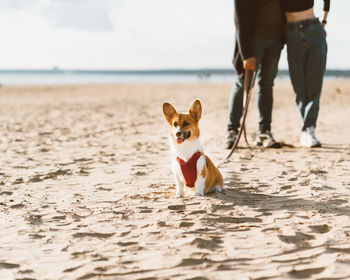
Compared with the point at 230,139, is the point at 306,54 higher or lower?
higher

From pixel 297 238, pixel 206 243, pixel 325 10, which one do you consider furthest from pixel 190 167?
pixel 325 10

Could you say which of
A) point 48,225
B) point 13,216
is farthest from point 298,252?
point 13,216

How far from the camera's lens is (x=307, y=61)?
5730 mm

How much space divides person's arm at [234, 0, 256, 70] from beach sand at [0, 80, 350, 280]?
121cm

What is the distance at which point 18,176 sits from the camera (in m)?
4.94

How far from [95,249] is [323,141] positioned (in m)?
4.82

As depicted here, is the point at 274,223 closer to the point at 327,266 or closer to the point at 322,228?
the point at 322,228

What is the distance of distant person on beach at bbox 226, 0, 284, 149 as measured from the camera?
212 inches

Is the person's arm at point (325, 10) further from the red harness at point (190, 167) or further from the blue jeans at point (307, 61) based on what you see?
the red harness at point (190, 167)

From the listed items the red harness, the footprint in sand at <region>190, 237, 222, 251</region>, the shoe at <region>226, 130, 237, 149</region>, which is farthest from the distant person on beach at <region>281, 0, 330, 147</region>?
the footprint in sand at <region>190, 237, 222, 251</region>

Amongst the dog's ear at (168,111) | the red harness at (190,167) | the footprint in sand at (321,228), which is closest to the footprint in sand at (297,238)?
the footprint in sand at (321,228)

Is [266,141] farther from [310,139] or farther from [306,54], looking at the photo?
[306,54]

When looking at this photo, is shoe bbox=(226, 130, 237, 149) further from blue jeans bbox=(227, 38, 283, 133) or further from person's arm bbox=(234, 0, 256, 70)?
person's arm bbox=(234, 0, 256, 70)

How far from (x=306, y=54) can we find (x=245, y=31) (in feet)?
2.98
